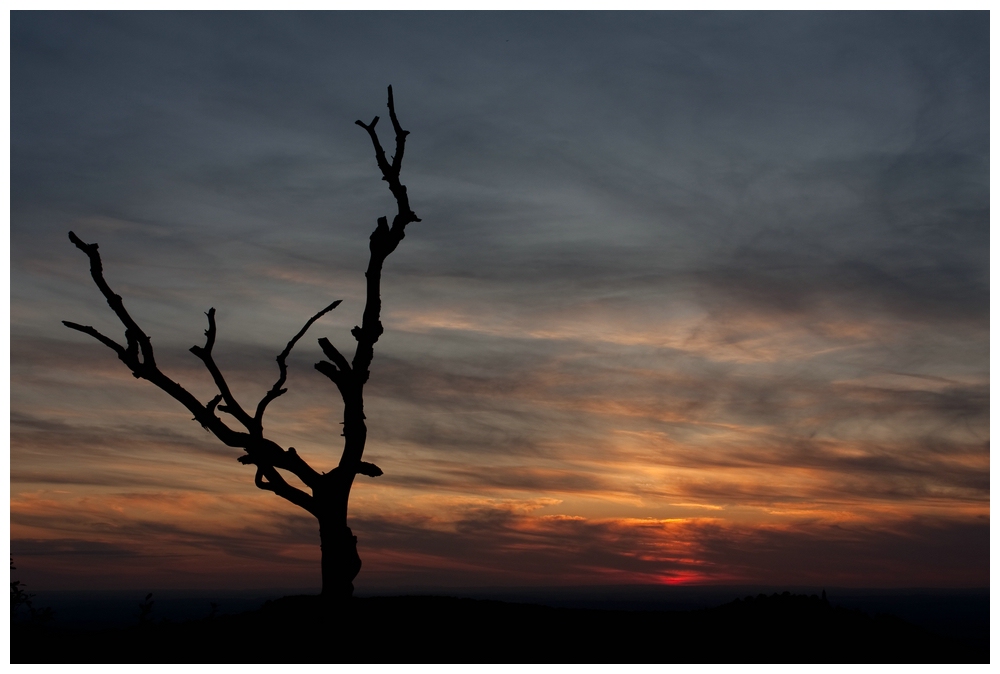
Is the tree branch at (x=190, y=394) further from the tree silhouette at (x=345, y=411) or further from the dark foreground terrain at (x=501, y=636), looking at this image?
the dark foreground terrain at (x=501, y=636)

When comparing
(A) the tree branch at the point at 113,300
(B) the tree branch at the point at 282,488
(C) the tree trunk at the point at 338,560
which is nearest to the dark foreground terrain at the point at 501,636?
(C) the tree trunk at the point at 338,560

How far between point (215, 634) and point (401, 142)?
880 centimetres

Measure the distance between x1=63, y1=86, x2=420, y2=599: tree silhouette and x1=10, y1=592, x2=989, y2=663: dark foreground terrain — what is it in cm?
107

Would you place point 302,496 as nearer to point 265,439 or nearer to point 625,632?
point 265,439

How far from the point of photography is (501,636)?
577 inches

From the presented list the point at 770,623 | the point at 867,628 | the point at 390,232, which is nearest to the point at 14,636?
the point at 390,232

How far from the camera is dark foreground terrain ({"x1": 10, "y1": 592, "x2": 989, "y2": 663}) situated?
551 inches

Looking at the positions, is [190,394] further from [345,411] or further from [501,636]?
[501,636]

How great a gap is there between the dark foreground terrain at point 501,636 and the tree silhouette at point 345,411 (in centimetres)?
107

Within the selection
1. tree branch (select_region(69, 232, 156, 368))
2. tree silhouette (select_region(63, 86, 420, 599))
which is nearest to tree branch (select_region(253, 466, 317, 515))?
tree silhouette (select_region(63, 86, 420, 599))

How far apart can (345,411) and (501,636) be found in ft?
14.8

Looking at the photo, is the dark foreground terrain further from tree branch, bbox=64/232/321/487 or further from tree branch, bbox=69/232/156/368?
tree branch, bbox=69/232/156/368

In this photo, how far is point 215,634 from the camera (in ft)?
49.5

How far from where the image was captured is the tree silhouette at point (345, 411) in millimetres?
14875
